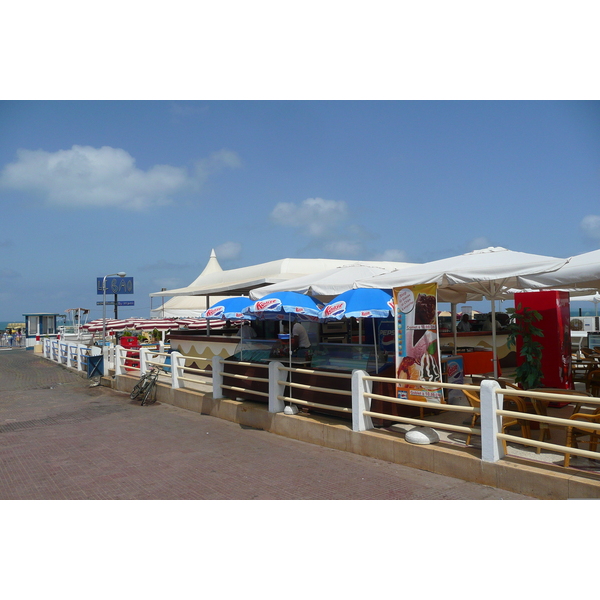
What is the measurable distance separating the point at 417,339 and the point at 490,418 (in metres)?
1.78

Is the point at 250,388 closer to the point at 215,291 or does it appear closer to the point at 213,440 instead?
the point at 213,440

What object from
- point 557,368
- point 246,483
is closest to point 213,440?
point 246,483

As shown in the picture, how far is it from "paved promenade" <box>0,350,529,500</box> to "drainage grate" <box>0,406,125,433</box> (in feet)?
0.07

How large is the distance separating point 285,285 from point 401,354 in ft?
10.6

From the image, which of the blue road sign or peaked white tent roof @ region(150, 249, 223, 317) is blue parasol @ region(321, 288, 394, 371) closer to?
the blue road sign

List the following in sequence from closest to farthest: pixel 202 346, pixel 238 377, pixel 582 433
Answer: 1. pixel 582 433
2. pixel 238 377
3. pixel 202 346

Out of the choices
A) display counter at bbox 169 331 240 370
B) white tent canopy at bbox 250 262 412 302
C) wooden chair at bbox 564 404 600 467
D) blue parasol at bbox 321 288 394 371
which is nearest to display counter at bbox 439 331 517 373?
white tent canopy at bbox 250 262 412 302

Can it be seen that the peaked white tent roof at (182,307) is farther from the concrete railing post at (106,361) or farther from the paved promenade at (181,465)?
the paved promenade at (181,465)

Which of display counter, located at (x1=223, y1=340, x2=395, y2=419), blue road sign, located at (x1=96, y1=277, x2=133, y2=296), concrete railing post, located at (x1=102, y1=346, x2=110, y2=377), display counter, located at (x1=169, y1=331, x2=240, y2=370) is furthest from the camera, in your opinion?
blue road sign, located at (x1=96, y1=277, x2=133, y2=296)

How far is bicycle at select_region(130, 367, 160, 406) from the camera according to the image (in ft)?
42.1

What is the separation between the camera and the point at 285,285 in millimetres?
9820

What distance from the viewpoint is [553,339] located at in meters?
8.23

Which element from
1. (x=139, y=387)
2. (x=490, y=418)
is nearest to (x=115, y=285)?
(x=139, y=387)

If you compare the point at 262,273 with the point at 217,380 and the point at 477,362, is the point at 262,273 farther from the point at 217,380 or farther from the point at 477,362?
the point at 477,362
